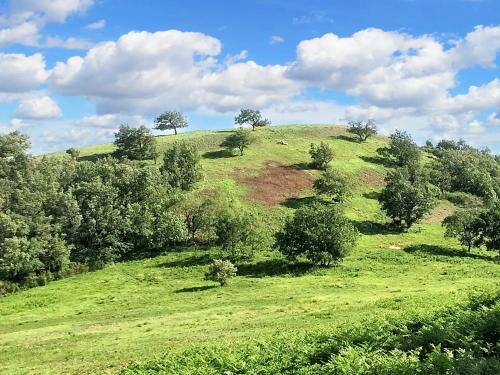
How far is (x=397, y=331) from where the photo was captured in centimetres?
2220

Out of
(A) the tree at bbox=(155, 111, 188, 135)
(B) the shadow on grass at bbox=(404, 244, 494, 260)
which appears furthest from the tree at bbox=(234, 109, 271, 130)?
(B) the shadow on grass at bbox=(404, 244, 494, 260)

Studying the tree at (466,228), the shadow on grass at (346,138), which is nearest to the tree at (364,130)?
the shadow on grass at (346,138)

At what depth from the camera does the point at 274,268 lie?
6831 cm

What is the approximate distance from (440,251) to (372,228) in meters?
17.2

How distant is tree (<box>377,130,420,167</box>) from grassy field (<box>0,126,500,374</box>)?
1378 inches

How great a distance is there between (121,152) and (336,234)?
7465 cm

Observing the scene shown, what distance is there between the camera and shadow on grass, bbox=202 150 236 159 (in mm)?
130000

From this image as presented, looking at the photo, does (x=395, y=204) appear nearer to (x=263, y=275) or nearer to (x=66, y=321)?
(x=263, y=275)

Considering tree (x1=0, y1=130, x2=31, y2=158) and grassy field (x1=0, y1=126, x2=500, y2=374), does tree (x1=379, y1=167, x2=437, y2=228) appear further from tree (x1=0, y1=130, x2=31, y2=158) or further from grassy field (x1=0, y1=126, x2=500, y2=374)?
tree (x1=0, y1=130, x2=31, y2=158)

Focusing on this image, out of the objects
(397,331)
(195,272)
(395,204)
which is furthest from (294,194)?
(397,331)

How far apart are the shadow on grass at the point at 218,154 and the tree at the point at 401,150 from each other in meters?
48.5

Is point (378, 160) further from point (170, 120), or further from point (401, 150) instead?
point (170, 120)

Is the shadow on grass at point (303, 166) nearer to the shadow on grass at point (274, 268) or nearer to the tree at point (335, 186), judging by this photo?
the tree at point (335, 186)

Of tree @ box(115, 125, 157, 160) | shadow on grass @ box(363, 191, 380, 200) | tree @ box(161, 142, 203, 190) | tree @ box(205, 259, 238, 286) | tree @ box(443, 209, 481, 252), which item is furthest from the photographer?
tree @ box(115, 125, 157, 160)
